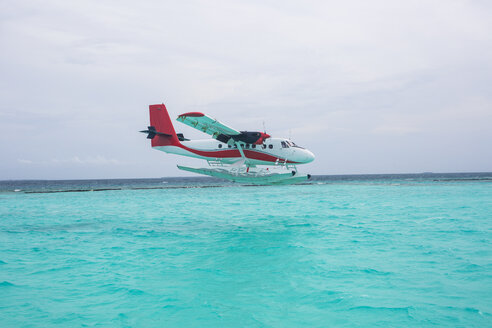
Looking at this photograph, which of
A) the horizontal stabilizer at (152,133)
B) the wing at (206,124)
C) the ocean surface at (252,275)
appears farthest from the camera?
the horizontal stabilizer at (152,133)

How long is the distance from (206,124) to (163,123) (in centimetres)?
521

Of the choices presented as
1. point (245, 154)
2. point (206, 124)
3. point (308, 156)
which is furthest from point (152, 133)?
point (308, 156)

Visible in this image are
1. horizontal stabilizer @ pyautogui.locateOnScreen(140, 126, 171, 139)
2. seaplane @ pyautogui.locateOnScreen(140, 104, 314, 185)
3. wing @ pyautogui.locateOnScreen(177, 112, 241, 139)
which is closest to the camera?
wing @ pyautogui.locateOnScreen(177, 112, 241, 139)

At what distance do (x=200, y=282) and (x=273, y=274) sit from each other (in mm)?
2967

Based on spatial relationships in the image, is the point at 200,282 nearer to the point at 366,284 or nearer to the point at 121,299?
the point at 121,299

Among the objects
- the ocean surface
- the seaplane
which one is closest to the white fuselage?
the seaplane

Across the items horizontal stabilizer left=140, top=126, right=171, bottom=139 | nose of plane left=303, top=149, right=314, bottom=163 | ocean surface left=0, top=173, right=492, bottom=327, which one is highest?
horizontal stabilizer left=140, top=126, right=171, bottom=139

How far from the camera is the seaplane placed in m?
21.5

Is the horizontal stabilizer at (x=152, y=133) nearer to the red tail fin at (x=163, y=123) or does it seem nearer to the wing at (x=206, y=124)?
the red tail fin at (x=163, y=123)

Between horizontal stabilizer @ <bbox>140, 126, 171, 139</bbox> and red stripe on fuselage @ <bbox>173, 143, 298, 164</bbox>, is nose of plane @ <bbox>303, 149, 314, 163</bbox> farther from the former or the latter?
horizontal stabilizer @ <bbox>140, 126, 171, 139</bbox>

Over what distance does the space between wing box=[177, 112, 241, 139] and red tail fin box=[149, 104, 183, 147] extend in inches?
143

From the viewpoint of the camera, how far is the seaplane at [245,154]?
2145 centimetres

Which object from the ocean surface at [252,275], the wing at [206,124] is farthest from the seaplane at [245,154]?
the ocean surface at [252,275]

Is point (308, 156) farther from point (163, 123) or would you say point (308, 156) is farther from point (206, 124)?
point (163, 123)
